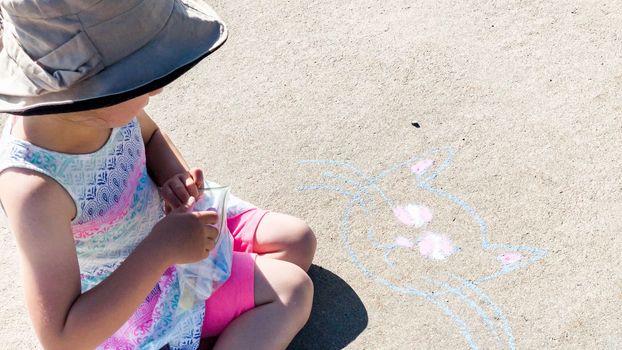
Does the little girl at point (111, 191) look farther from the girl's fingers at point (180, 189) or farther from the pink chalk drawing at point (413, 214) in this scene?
the pink chalk drawing at point (413, 214)

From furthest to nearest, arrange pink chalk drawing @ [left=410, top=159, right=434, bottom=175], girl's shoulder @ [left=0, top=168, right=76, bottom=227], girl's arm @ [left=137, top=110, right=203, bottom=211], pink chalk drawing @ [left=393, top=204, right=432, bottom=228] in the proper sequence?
1. pink chalk drawing @ [left=410, top=159, right=434, bottom=175]
2. pink chalk drawing @ [left=393, top=204, right=432, bottom=228]
3. girl's arm @ [left=137, top=110, right=203, bottom=211]
4. girl's shoulder @ [left=0, top=168, right=76, bottom=227]

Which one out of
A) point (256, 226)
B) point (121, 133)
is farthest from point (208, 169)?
point (121, 133)

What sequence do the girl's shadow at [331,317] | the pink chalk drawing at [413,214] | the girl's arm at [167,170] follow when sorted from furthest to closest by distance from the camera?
the pink chalk drawing at [413,214]
the girl's shadow at [331,317]
the girl's arm at [167,170]

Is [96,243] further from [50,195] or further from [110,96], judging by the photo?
[110,96]

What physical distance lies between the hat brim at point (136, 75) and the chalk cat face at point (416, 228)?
101 centimetres

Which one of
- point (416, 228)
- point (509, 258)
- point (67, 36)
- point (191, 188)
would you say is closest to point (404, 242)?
point (416, 228)

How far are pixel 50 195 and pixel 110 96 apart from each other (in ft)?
0.99

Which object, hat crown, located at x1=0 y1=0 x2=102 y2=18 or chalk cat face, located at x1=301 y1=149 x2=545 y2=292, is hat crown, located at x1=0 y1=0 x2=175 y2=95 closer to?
hat crown, located at x1=0 y1=0 x2=102 y2=18

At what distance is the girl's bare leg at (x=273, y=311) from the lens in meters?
2.00

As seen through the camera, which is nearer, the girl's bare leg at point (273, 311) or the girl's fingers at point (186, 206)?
the girl's fingers at point (186, 206)

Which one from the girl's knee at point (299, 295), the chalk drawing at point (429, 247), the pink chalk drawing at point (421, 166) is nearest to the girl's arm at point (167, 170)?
the girl's knee at point (299, 295)

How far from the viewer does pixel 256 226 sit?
2.26m

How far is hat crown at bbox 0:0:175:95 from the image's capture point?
1.45 metres

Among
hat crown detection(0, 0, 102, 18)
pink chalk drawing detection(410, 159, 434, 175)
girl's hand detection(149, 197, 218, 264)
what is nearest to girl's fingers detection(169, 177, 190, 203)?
girl's hand detection(149, 197, 218, 264)
